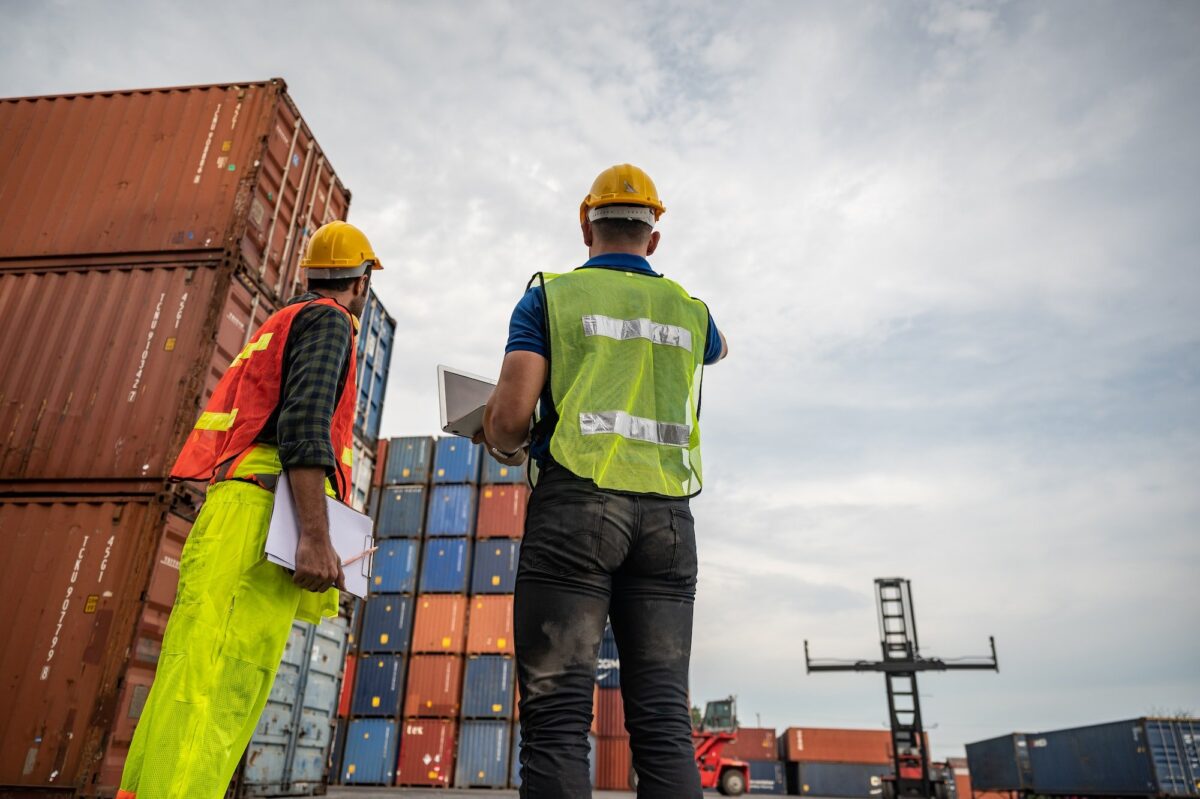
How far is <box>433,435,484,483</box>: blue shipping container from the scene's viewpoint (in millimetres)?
17953

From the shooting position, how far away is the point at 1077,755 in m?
21.3

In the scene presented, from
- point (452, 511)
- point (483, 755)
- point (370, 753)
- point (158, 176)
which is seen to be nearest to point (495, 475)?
point (452, 511)

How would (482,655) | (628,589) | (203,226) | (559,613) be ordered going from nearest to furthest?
(559,613) < (628,589) < (203,226) < (482,655)

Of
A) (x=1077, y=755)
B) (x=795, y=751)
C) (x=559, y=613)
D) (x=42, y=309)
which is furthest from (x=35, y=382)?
(x=795, y=751)

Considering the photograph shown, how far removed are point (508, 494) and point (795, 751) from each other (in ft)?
74.9

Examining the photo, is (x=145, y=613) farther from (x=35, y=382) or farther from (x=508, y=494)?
(x=508, y=494)

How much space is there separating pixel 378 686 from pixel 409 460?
5.29 meters

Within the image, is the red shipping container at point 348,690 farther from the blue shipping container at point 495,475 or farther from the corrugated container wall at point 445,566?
the blue shipping container at point 495,475

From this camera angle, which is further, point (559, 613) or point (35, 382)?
point (35, 382)

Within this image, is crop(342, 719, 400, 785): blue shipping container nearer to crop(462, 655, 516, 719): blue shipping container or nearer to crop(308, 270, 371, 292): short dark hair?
crop(462, 655, 516, 719): blue shipping container

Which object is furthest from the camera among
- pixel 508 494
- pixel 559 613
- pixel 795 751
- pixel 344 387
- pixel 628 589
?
pixel 795 751

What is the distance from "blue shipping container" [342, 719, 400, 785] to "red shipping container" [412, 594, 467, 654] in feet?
5.70

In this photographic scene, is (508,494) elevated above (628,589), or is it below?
above

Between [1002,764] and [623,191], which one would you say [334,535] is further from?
[1002,764]
